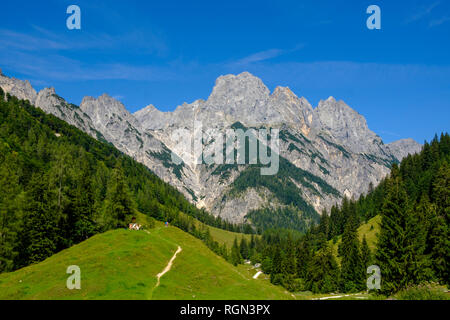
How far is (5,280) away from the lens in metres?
54.0

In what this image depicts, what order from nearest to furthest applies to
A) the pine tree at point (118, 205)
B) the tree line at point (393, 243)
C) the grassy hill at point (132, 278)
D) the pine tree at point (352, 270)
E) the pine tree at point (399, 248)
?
the grassy hill at point (132, 278) < the pine tree at point (399, 248) < the tree line at point (393, 243) < the pine tree at point (118, 205) < the pine tree at point (352, 270)

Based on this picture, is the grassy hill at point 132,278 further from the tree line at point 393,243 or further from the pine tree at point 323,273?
the pine tree at point 323,273

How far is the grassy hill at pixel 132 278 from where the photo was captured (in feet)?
139

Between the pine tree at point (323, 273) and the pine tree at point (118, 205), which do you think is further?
the pine tree at point (323, 273)

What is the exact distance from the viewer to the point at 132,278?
47469 mm

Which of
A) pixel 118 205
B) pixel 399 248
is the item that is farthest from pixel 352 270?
pixel 118 205

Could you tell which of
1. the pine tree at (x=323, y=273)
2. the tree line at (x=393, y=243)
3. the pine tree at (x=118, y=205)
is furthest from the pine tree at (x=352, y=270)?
the pine tree at (x=118, y=205)

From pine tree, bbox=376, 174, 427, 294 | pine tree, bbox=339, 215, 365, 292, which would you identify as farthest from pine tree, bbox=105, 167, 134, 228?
pine tree, bbox=339, 215, 365, 292

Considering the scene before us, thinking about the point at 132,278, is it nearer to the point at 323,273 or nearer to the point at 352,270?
the point at 352,270

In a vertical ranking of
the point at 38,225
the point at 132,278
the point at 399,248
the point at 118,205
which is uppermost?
the point at 118,205

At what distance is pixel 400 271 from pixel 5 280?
70.7 m

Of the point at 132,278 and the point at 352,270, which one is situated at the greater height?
the point at 132,278
